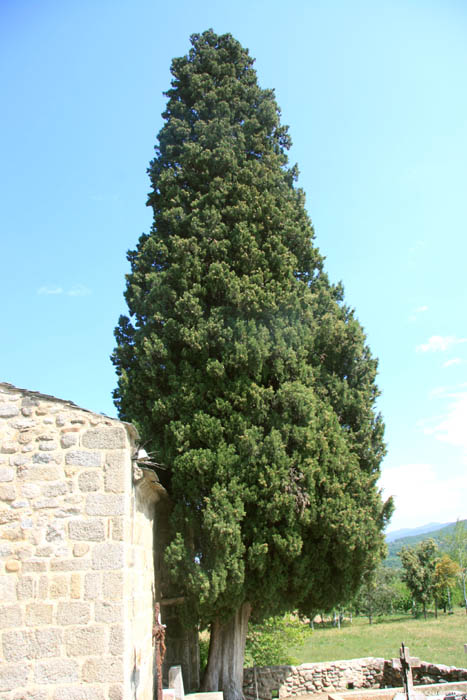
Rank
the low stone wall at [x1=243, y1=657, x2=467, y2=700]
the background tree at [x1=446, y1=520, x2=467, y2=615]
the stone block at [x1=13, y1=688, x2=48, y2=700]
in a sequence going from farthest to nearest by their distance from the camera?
the background tree at [x1=446, y1=520, x2=467, y2=615] → the low stone wall at [x1=243, y1=657, x2=467, y2=700] → the stone block at [x1=13, y1=688, x2=48, y2=700]

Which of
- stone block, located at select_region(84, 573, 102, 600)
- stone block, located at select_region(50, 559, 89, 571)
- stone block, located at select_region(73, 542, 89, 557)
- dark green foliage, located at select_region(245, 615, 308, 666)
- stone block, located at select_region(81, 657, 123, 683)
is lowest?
dark green foliage, located at select_region(245, 615, 308, 666)

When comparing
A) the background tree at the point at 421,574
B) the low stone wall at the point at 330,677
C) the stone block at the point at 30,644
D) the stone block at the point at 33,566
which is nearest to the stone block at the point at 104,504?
the stone block at the point at 33,566

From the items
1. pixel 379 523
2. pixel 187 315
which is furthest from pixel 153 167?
pixel 379 523

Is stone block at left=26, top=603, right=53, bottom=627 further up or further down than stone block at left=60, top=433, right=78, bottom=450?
further down

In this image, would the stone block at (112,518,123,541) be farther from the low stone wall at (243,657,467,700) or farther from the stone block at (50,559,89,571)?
the low stone wall at (243,657,467,700)

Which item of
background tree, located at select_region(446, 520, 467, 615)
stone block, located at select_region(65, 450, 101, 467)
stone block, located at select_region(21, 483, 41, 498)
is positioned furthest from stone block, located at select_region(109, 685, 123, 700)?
background tree, located at select_region(446, 520, 467, 615)

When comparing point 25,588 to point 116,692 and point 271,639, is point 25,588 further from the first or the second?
point 271,639

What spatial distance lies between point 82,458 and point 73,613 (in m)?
1.57

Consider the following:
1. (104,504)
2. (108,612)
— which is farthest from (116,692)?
(104,504)

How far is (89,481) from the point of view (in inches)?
215

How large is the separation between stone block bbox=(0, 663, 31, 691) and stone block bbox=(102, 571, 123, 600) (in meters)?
1.01

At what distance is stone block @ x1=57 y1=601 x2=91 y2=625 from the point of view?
506cm

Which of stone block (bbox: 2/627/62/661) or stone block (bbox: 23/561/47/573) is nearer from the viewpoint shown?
stone block (bbox: 2/627/62/661)

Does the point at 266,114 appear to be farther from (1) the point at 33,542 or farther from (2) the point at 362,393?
(1) the point at 33,542
